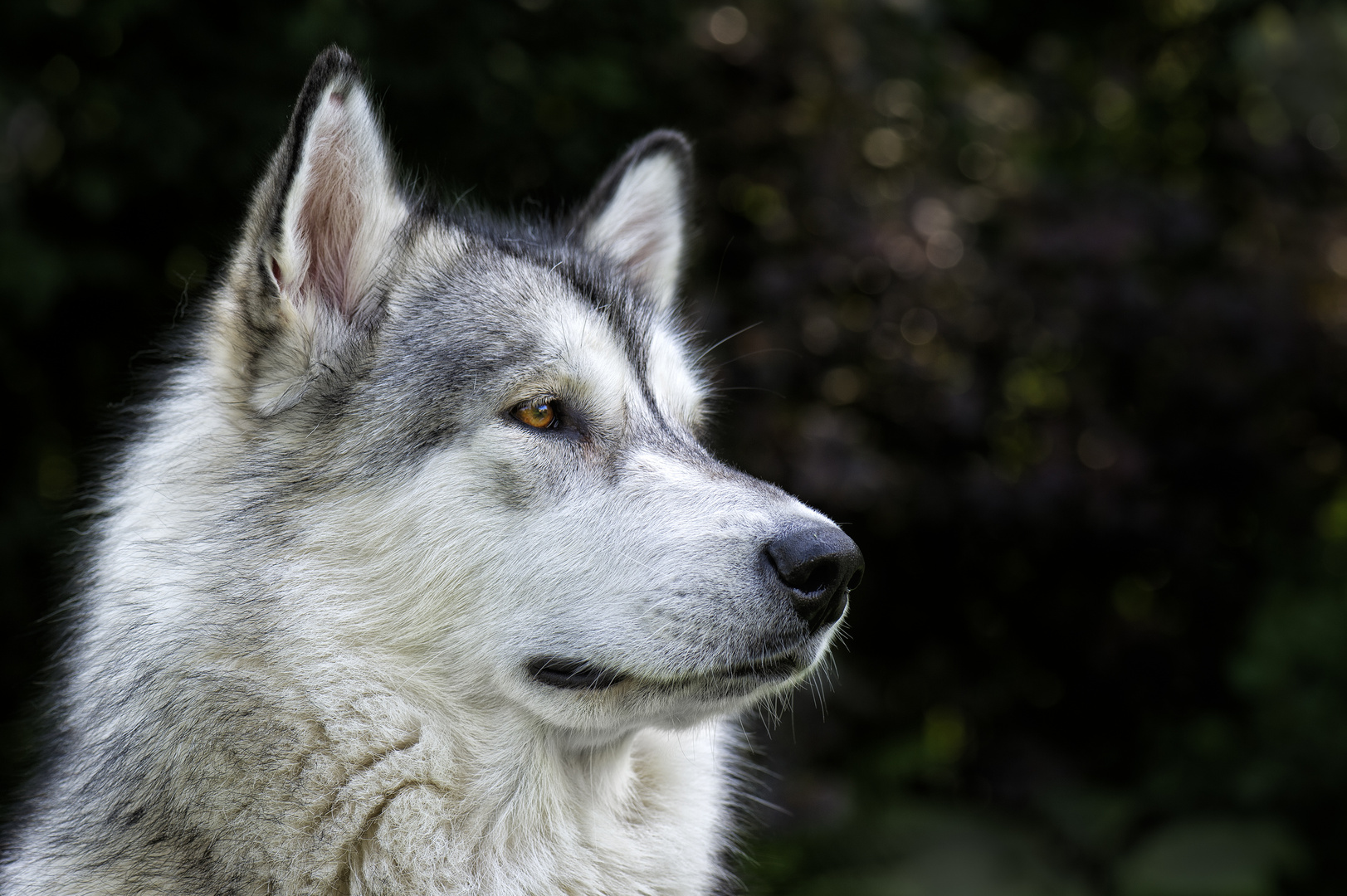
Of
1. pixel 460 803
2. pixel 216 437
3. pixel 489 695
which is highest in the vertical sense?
pixel 216 437

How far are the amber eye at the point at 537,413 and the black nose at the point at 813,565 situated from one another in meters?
0.62

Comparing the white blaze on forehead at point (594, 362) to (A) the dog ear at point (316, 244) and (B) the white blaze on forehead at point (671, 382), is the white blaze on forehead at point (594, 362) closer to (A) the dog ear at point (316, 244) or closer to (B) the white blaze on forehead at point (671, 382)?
(B) the white blaze on forehead at point (671, 382)

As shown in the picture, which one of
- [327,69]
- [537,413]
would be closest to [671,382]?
[537,413]

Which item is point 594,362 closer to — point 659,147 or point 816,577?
point 816,577

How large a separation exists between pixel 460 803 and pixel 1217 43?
7828mm

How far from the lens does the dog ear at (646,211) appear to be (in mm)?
3512

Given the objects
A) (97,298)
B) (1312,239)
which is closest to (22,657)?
(97,298)

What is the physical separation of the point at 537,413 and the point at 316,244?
687 mm

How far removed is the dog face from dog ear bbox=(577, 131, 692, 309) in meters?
0.77

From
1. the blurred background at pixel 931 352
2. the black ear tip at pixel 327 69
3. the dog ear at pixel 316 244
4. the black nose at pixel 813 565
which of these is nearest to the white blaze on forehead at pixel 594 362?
the dog ear at pixel 316 244

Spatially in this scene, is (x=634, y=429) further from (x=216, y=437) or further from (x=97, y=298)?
(x=97, y=298)

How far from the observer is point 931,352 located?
18.3ft

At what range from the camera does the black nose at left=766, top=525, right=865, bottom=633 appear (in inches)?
90.1

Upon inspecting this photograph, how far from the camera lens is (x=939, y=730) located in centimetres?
705
